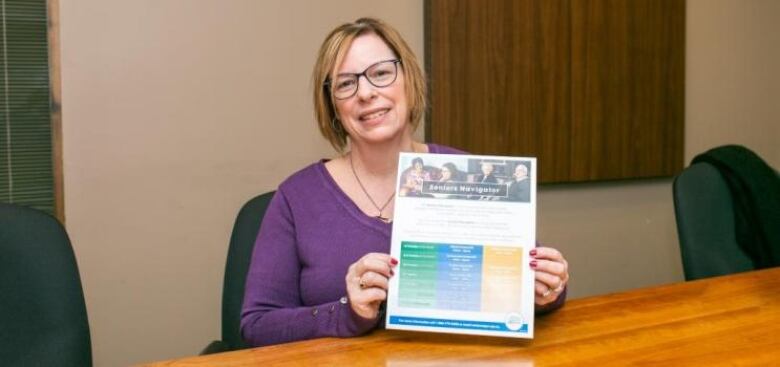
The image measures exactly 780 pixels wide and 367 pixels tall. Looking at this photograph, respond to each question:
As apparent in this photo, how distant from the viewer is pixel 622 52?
12.0ft

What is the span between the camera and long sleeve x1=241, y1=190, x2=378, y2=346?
1.43m

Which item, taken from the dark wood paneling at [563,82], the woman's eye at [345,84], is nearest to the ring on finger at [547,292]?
the woman's eye at [345,84]

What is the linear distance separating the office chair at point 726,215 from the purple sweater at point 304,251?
2.48ft

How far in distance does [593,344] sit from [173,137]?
178 centimetres

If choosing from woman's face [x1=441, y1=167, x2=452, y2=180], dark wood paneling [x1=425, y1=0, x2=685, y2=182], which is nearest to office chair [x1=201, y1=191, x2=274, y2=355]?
woman's face [x1=441, y1=167, x2=452, y2=180]

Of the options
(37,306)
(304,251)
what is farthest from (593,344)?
(37,306)

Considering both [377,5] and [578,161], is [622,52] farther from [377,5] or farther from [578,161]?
[377,5]

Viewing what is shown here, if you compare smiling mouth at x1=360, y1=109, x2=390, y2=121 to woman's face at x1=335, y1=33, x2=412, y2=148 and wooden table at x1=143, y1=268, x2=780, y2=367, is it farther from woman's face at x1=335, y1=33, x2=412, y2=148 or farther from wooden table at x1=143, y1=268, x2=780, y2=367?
wooden table at x1=143, y1=268, x2=780, y2=367

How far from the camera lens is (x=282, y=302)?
163 cm

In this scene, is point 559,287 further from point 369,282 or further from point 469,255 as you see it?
point 369,282

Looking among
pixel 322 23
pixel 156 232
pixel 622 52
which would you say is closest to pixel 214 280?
pixel 156 232

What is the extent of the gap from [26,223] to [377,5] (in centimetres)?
185

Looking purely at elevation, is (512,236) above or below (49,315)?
above

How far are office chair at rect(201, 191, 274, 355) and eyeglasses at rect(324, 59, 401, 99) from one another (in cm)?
47
